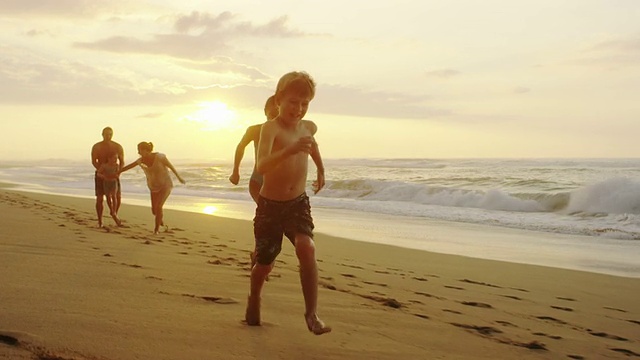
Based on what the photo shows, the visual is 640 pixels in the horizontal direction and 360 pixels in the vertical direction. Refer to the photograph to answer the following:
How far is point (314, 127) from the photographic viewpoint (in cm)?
388

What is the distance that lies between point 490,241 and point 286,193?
26.1ft

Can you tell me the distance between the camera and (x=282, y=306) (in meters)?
4.25

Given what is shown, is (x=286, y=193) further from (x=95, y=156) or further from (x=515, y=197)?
(x=515, y=197)

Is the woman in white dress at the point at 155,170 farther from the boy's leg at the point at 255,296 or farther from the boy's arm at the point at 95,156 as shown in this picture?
the boy's leg at the point at 255,296

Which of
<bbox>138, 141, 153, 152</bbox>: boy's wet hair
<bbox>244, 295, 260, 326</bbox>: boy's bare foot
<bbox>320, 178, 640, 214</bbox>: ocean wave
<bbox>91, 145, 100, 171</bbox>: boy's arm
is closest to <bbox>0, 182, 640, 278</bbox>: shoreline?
<bbox>138, 141, 153, 152</bbox>: boy's wet hair

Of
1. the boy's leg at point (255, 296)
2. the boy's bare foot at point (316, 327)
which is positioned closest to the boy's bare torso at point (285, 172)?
the boy's leg at point (255, 296)

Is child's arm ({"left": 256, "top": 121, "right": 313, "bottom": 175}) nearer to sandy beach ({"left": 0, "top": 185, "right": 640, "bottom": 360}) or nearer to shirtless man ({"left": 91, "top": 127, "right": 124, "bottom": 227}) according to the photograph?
sandy beach ({"left": 0, "top": 185, "right": 640, "bottom": 360})

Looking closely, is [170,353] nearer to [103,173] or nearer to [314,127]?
[314,127]

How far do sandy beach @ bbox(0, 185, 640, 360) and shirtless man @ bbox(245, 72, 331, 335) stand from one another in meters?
0.29

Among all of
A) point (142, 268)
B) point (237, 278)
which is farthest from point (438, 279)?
point (142, 268)

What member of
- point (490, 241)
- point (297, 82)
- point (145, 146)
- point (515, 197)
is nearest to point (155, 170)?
point (145, 146)

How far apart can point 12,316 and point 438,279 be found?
177 inches

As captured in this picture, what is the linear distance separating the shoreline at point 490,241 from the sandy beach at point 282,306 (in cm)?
103

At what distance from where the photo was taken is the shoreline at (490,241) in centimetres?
862
